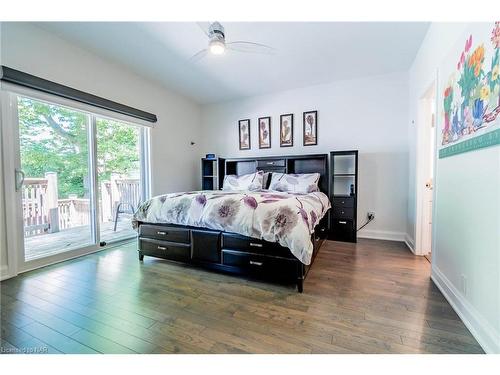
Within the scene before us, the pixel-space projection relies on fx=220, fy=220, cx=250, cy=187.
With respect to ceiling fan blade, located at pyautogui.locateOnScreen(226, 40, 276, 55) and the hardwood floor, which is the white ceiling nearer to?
ceiling fan blade, located at pyautogui.locateOnScreen(226, 40, 276, 55)

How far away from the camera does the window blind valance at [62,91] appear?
2.15 m

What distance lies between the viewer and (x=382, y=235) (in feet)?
11.5

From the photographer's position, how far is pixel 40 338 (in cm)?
137

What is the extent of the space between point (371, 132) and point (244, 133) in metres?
2.30

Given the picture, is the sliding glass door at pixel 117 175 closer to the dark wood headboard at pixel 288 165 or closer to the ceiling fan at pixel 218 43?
the dark wood headboard at pixel 288 165

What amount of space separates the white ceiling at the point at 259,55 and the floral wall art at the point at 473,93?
982mm

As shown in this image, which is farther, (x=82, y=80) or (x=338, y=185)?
(x=338, y=185)

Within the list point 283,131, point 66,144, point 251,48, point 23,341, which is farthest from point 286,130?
point 23,341

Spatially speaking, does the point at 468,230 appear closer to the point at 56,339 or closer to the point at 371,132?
the point at 371,132

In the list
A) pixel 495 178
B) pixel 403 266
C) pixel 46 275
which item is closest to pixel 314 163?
Answer: pixel 403 266

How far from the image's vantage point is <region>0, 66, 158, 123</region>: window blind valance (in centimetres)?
215

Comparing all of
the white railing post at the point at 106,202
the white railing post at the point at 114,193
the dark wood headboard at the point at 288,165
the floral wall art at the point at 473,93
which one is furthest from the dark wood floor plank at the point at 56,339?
the dark wood headboard at the point at 288,165
